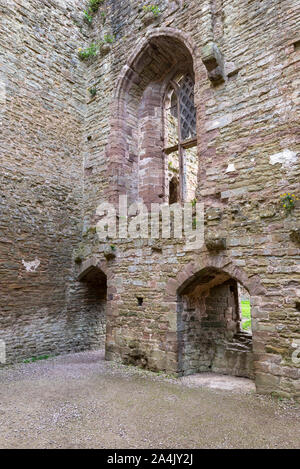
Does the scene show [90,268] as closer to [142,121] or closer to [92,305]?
[92,305]

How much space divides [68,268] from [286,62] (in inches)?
222

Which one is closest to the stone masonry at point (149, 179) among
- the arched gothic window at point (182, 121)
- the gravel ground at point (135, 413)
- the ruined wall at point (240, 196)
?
the ruined wall at point (240, 196)

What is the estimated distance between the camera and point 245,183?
486cm

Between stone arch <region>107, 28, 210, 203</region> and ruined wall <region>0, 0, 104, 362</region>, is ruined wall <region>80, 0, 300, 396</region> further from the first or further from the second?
ruined wall <region>0, 0, 104, 362</region>

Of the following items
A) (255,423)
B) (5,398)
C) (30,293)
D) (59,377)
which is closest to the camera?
(255,423)

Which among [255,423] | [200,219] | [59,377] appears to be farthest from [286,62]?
[59,377]

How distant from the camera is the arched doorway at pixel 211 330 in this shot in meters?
5.40

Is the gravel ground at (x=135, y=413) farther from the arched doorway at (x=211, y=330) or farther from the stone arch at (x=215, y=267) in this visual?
the stone arch at (x=215, y=267)

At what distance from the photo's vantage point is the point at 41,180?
22.5 ft

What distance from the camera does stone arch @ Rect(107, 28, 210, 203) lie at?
6.88 m

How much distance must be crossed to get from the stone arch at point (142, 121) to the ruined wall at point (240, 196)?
1.30 ft

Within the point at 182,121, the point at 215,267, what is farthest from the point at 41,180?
the point at 215,267

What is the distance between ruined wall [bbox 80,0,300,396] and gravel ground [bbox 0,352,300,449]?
1.73ft
